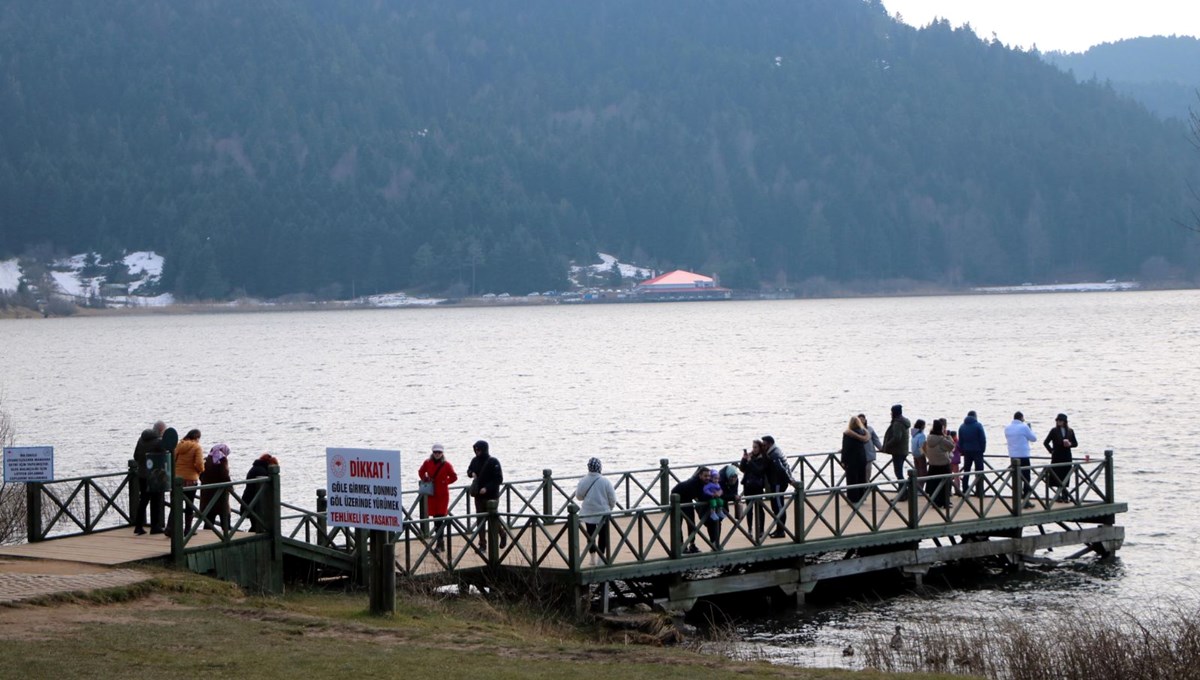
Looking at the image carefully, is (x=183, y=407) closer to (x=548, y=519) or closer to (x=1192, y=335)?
(x=548, y=519)

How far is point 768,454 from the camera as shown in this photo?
74.4 ft

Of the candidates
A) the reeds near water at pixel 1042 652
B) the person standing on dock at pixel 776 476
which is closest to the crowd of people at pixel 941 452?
the person standing on dock at pixel 776 476

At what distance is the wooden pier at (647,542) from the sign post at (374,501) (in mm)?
442

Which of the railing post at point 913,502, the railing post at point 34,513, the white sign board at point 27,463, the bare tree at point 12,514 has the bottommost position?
the bare tree at point 12,514

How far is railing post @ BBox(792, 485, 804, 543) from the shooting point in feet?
72.2

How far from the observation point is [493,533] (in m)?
20.0

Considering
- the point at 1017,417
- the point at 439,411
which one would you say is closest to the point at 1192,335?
the point at 439,411

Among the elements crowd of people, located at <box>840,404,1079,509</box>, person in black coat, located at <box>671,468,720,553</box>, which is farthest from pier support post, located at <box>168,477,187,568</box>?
crowd of people, located at <box>840,404,1079,509</box>

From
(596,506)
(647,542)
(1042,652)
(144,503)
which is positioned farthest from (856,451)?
(144,503)

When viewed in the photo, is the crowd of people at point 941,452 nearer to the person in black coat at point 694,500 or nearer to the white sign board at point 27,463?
the person in black coat at point 694,500

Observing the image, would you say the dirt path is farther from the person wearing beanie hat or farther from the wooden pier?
the person wearing beanie hat

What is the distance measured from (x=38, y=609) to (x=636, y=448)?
3742 centimetres

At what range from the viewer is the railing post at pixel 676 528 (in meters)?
20.5

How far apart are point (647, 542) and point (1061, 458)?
29.6ft
